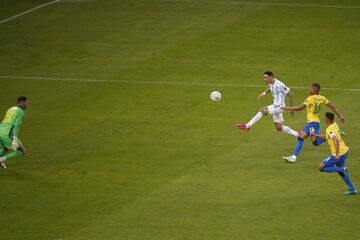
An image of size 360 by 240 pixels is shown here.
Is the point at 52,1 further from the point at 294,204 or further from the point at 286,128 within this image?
the point at 294,204

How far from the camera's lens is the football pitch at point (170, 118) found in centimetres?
2147

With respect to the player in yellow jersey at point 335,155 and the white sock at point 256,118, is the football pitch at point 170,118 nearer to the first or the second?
the player in yellow jersey at point 335,155

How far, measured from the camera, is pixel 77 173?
81.7 feet

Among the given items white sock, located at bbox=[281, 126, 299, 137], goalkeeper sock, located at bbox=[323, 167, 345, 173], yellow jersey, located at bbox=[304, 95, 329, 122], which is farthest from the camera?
white sock, located at bbox=[281, 126, 299, 137]

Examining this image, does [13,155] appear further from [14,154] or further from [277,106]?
[277,106]

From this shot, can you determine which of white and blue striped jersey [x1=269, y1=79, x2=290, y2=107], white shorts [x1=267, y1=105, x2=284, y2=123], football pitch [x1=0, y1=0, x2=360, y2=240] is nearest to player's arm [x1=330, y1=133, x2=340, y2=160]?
football pitch [x1=0, y1=0, x2=360, y2=240]

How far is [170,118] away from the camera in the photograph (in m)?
30.2

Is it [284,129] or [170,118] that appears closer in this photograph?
[284,129]

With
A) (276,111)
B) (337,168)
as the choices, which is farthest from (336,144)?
(276,111)

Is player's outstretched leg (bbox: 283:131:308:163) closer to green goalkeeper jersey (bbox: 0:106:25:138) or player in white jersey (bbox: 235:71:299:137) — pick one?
player in white jersey (bbox: 235:71:299:137)

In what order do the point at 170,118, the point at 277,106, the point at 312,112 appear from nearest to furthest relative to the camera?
the point at 312,112 → the point at 277,106 → the point at 170,118

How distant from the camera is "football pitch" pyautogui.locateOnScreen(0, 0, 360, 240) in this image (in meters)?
21.5

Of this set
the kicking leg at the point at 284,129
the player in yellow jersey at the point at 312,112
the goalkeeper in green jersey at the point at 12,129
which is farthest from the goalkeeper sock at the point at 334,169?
the goalkeeper in green jersey at the point at 12,129

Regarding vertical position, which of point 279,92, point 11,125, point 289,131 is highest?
point 11,125
